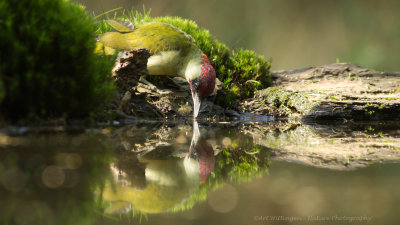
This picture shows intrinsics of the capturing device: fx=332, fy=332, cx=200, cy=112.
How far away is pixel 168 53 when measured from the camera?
4980 mm

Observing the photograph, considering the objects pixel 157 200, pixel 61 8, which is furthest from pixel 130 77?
pixel 157 200

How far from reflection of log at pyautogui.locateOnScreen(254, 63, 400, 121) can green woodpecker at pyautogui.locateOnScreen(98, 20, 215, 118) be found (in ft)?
4.31

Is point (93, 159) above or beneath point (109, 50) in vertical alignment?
beneath

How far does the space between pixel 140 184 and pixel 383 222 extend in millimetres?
1076

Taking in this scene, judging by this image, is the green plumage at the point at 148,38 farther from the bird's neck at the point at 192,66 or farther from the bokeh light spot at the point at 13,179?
the bokeh light spot at the point at 13,179

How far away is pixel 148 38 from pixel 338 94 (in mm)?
3210

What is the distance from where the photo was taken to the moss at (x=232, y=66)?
229 inches

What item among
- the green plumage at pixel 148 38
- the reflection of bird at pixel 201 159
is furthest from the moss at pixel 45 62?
the green plumage at pixel 148 38

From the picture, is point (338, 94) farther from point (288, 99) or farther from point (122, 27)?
point (122, 27)

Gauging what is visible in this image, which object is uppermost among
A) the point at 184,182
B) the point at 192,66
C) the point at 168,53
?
the point at 168,53

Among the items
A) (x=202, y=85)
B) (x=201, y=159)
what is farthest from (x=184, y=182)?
(x=202, y=85)

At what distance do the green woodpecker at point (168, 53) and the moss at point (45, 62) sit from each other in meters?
1.80

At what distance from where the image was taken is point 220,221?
1249 mm

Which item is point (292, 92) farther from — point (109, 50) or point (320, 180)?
point (320, 180)
